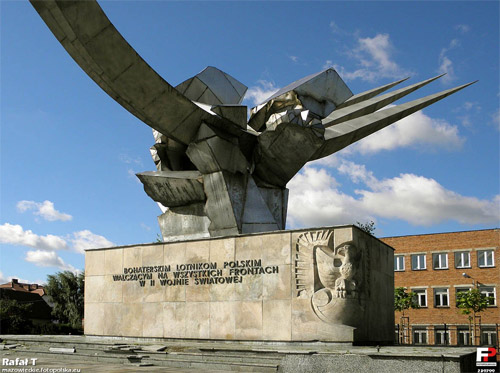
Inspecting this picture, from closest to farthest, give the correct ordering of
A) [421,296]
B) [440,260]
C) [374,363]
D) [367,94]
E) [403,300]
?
[374,363]
[367,94]
[403,300]
[440,260]
[421,296]

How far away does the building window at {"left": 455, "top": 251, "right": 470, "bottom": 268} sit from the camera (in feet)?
133

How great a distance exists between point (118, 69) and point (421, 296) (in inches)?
1416

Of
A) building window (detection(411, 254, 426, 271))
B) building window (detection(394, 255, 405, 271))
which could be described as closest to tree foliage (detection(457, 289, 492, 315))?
building window (detection(411, 254, 426, 271))

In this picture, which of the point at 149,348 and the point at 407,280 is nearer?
→ the point at 149,348

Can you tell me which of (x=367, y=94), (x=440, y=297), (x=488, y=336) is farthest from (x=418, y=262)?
(x=367, y=94)

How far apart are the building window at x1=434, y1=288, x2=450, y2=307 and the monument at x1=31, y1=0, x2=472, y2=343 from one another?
2761 cm

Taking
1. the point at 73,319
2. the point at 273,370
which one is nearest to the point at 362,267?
Result: the point at 273,370

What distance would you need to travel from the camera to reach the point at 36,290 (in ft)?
197

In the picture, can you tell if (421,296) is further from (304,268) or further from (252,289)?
(304,268)

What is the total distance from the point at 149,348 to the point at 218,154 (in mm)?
4975

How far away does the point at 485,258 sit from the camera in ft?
131

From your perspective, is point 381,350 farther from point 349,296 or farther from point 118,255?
point 118,255

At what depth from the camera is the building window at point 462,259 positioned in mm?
40500

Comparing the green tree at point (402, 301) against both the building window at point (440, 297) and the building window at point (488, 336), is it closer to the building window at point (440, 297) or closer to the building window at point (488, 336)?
the building window at point (440, 297)
